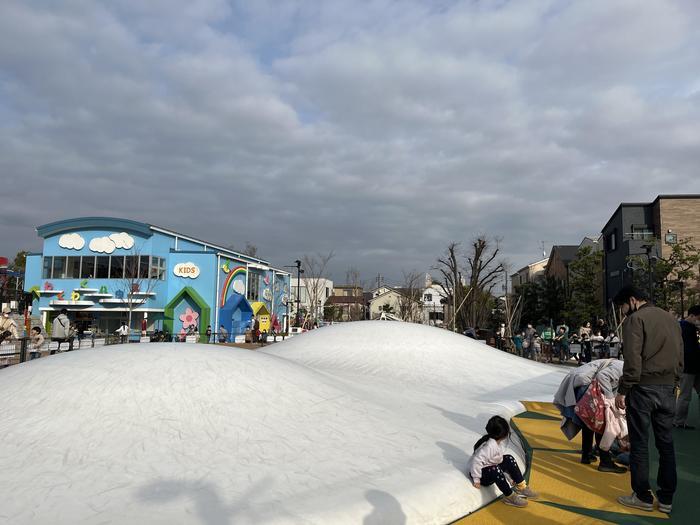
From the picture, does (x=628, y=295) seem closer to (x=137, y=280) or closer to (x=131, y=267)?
(x=137, y=280)

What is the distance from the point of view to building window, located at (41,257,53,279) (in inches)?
1249

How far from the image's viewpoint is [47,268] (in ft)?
105

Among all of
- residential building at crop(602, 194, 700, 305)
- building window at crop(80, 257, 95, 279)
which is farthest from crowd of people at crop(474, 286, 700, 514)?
building window at crop(80, 257, 95, 279)

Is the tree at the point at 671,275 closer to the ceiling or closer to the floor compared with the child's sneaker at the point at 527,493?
closer to the ceiling

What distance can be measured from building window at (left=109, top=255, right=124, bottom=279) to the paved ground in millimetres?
30214

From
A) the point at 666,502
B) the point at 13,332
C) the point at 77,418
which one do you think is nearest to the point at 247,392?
the point at 77,418

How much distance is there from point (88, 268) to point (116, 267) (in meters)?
2.16

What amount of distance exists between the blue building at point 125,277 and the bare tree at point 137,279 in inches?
1.1

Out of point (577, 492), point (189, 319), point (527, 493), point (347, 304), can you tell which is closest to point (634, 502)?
point (577, 492)

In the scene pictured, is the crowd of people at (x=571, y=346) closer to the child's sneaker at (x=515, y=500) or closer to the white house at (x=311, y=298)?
the child's sneaker at (x=515, y=500)

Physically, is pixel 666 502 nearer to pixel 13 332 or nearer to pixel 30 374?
pixel 30 374

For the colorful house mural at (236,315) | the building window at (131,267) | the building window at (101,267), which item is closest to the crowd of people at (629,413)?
the colorful house mural at (236,315)

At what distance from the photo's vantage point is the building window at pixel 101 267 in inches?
1235

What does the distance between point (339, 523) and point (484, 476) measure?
1478mm
